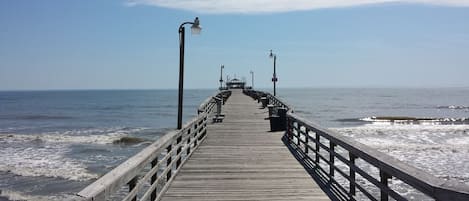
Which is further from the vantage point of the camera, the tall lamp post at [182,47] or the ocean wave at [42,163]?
the ocean wave at [42,163]

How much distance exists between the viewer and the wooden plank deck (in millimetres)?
6441

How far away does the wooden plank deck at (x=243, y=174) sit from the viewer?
6.44 meters

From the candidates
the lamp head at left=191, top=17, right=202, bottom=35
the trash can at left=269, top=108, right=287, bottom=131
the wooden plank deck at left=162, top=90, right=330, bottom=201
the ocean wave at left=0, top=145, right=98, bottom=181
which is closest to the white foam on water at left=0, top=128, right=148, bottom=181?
the ocean wave at left=0, top=145, right=98, bottom=181

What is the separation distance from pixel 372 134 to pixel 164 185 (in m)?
27.3

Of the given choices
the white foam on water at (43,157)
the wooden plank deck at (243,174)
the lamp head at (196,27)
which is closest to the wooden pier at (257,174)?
the wooden plank deck at (243,174)

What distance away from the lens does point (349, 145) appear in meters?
5.98

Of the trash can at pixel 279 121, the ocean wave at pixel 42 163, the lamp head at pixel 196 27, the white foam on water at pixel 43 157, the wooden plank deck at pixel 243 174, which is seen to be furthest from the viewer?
the white foam on water at pixel 43 157

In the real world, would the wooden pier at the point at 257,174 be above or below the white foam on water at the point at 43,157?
above

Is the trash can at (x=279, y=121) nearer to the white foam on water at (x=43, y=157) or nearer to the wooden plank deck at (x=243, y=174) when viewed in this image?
the wooden plank deck at (x=243, y=174)

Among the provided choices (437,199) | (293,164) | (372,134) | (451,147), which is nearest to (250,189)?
(293,164)

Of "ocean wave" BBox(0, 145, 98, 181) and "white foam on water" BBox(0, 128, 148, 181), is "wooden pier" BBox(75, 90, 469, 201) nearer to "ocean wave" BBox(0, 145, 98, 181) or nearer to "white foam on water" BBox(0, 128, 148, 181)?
"ocean wave" BBox(0, 145, 98, 181)

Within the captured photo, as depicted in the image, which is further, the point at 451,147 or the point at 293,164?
the point at 451,147

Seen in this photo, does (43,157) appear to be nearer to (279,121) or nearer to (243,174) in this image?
(279,121)

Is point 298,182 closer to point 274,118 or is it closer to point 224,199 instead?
point 224,199
